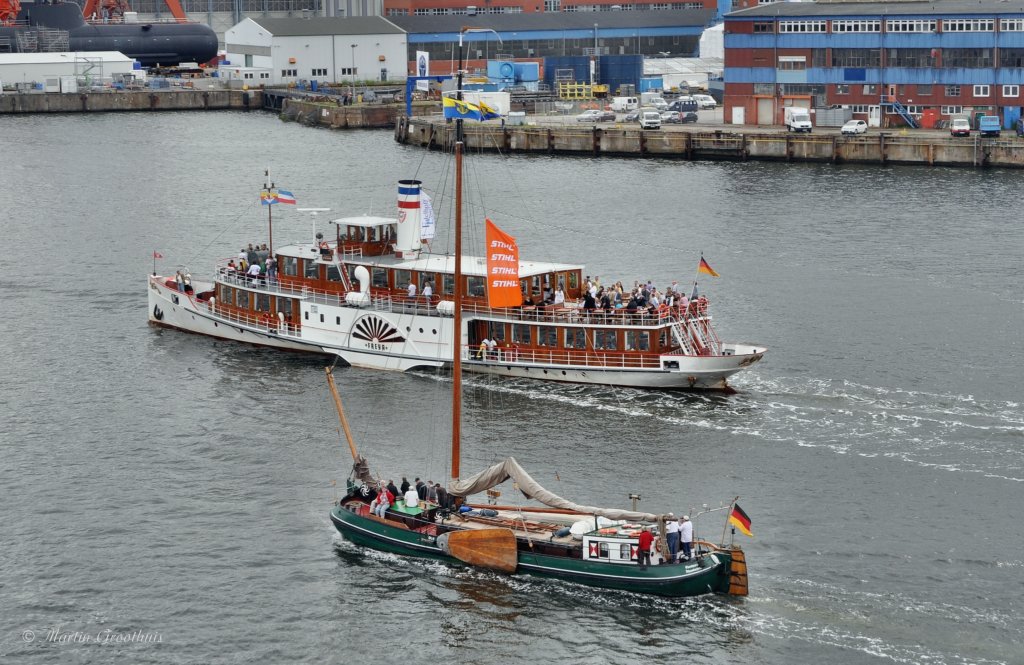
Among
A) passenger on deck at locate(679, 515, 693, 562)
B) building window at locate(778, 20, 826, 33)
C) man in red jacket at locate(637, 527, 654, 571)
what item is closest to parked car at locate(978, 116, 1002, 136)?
building window at locate(778, 20, 826, 33)

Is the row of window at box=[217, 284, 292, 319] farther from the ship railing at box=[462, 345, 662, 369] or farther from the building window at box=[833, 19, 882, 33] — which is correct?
the building window at box=[833, 19, 882, 33]

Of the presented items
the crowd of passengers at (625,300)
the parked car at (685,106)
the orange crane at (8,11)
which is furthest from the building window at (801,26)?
the orange crane at (8,11)

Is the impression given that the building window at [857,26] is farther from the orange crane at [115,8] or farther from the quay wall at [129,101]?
the orange crane at [115,8]

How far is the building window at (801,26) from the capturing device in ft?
382

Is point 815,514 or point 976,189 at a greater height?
point 976,189

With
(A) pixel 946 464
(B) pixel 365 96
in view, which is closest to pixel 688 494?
(A) pixel 946 464

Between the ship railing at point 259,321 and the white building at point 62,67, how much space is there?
102998 millimetres

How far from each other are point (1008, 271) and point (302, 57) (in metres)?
106

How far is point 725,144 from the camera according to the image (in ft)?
373

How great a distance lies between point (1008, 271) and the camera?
73500 mm

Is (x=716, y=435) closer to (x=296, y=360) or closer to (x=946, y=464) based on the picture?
(x=946, y=464)

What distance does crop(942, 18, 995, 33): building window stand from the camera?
111 m

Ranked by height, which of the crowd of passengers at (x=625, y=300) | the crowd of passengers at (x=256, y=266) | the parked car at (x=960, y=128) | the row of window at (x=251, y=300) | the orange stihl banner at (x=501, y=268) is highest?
the parked car at (x=960, y=128)

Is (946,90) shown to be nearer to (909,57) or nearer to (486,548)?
(909,57)
